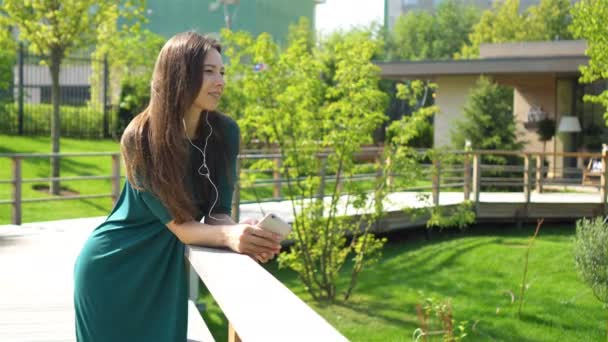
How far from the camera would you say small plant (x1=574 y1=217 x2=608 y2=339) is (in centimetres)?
872

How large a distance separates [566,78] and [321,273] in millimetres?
13762

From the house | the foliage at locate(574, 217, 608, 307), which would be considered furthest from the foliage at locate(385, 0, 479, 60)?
the foliage at locate(574, 217, 608, 307)

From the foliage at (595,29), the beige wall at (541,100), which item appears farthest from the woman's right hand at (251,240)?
the beige wall at (541,100)

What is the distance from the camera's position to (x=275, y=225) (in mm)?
2109

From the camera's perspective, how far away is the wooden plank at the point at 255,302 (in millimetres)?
1452

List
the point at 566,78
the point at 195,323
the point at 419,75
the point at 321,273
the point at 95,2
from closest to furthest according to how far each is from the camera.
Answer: the point at 195,323 < the point at 321,273 < the point at 95,2 < the point at 566,78 < the point at 419,75

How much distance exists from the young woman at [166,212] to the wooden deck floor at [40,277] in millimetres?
2941

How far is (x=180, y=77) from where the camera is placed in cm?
217

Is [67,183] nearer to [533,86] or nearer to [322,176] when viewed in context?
[322,176]

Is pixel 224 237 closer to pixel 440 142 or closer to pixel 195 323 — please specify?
pixel 195 323

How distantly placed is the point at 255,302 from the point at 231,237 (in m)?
0.49

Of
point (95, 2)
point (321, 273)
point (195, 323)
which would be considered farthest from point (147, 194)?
point (95, 2)

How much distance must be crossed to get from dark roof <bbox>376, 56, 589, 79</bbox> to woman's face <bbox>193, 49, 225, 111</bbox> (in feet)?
59.0

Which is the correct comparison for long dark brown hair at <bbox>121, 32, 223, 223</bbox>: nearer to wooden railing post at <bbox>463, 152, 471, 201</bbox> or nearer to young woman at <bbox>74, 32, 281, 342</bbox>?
young woman at <bbox>74, 32, 281, 342</bbox>
